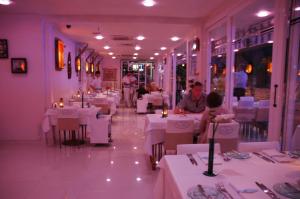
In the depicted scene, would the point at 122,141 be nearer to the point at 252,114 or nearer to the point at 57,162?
the point at 57,162

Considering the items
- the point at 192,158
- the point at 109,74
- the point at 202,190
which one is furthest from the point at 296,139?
the point at 109,74

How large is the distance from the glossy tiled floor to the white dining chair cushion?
0.76 m

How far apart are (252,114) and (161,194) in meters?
3.89

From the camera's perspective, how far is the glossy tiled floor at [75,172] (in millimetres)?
3320

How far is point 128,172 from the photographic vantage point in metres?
4.01

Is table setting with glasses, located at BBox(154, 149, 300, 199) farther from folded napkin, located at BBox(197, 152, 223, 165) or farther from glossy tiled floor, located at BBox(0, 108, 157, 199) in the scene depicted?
glossy tiled floor, located at BBox(0, 108, 157, 199)

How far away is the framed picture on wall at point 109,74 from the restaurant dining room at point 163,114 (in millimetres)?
9128

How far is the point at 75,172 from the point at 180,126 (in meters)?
1.75

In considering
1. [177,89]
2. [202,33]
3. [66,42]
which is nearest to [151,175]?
[202,33]

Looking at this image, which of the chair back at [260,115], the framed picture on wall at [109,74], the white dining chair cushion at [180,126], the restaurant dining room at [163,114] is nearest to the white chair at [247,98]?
the restaurant dining room at [163,114]

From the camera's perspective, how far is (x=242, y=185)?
1.62m

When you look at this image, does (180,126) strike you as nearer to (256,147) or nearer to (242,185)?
(256,147)

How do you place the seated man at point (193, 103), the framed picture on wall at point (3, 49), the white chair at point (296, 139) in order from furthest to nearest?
the framed picture on wall at point (3, 49) → the seated man at point (193, 103) → the white chair at point (296, 139)

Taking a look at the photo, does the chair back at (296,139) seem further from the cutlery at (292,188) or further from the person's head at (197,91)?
the person's head at (197,91)
